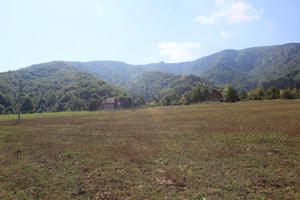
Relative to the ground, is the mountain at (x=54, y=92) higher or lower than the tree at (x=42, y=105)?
higher

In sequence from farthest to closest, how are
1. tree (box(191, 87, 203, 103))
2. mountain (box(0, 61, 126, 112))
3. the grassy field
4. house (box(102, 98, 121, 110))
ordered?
1. mountain (box(0, 61, 126, 112))
2. house (box(102, 98, 121, 110))
3. tree (box(191, 87, 203, 103))
4. the grassy field

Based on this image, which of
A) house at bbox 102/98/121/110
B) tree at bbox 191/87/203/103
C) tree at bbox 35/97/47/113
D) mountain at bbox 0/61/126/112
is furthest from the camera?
tree at bbox 35/97/47/113

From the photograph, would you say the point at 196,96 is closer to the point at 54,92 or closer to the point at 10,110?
the point at 10,110

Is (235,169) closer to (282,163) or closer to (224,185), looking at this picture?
(224,185)

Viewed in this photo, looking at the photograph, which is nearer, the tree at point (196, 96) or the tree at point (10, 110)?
the tree at point (196, 96)

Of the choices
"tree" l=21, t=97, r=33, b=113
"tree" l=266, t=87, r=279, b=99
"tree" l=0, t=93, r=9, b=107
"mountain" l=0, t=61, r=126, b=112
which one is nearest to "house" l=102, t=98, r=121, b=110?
"mountain" l=0, t=61, r=126, b=112

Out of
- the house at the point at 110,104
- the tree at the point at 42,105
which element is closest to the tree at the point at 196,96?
the house at the point at 110,104

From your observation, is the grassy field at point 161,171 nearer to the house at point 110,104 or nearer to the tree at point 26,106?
the house at point 110,104

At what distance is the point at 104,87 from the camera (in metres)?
148

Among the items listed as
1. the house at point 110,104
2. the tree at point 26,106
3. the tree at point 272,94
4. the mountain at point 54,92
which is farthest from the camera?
the mountain at point 54,92

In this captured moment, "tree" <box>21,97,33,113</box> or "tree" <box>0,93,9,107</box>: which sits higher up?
"tree" <box>0,93,9,107</box>

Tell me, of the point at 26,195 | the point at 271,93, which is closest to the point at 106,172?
the point at 26,195

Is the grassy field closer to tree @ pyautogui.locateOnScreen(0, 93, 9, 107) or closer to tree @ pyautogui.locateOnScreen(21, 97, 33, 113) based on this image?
tree @ pyautogui.locateOnScreen(21, 97, 33, 113)

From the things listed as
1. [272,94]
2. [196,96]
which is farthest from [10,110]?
[272,94]
